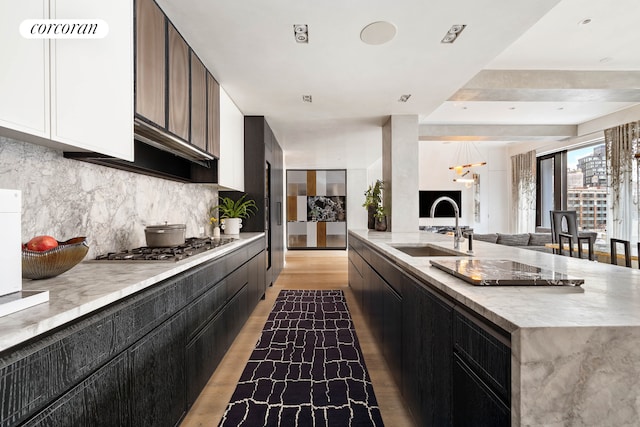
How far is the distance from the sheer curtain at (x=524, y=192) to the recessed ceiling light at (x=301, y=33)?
7.70 meters

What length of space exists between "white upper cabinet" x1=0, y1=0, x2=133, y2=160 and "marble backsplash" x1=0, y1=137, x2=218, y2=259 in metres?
0.20

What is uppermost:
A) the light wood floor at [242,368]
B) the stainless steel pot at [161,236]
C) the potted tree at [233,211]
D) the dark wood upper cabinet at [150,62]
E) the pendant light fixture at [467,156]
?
the pendant light fixture at [467,156]

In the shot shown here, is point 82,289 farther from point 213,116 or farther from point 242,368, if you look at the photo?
point 213,116

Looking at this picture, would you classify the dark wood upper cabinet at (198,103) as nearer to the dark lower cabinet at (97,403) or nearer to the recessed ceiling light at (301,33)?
the recessed ceiling light at (301,33)

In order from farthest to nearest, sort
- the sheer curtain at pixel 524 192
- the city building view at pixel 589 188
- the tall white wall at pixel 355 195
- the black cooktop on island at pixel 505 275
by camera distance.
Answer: the tall white wall at pixel 355 195
the sheer curtain at pixel 524 192
the city building view at pixel 589 188
the black cooktop on island at pixel 505 275

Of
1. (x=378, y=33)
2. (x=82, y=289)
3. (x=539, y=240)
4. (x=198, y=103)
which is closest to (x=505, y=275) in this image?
(x=82, y=289)

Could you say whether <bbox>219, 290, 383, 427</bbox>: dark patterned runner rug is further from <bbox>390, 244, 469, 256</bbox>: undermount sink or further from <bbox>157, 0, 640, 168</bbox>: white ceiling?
<bbox>157, 0, 640, 168</bbox>: white ceiling

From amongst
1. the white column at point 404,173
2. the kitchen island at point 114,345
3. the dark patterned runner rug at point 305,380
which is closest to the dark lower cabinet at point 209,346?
the kitchen island at point 114,345

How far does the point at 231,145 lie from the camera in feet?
11.9

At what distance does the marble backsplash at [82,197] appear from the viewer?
4.50 ft

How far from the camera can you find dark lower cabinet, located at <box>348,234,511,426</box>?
865mm

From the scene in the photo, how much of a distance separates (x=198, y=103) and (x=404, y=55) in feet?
5.76

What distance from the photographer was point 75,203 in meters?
1.67

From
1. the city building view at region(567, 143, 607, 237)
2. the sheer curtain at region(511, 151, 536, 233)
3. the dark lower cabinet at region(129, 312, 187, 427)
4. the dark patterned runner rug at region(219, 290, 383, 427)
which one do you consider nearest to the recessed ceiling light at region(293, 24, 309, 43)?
the dark lower cabinet at region(129, 312, 187, 427)
